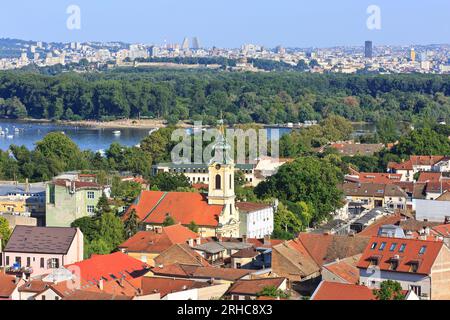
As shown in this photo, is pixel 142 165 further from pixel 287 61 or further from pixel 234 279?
pixel 287 61

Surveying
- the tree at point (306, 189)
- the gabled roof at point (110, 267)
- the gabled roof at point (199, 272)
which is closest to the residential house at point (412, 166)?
the tree at point (306, 189)

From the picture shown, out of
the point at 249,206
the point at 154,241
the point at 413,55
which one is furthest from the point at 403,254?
the point at 413,55

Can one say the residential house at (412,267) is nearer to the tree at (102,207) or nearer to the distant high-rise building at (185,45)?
the tree at (102,207)

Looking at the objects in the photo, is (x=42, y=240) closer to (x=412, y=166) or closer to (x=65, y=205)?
(x=65, y=205)

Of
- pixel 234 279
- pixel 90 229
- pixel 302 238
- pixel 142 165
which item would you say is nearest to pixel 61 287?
pixel 234 279

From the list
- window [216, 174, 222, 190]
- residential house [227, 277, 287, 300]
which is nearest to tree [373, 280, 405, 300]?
residential house [227, 277, 287, 300]

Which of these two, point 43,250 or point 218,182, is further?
point 218,182

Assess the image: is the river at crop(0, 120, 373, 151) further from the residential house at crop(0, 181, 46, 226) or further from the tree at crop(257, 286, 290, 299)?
the tree at crop(257, 286, 290, 299)
